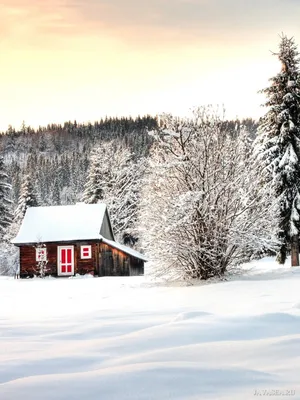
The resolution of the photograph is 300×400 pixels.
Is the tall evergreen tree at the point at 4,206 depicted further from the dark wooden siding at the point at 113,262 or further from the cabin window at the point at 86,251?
the dark wooden siding at the point at 113,262

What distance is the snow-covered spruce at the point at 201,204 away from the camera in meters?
17.6

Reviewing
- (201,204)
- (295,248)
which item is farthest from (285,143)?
(201,204)

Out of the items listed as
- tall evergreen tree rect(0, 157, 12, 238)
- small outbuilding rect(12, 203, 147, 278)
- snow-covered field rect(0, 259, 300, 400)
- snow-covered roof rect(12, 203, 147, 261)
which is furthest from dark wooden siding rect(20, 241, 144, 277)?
snow-covered field rect(0, 259, 300, 400)

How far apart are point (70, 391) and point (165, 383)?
767mm

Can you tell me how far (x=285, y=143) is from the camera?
1051 inches

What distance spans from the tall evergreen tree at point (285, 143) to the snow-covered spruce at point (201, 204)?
23.4 feet

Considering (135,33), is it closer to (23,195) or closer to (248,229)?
(248,229)

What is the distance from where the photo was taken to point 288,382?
171 inches

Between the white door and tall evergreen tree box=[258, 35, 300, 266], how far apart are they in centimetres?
1363

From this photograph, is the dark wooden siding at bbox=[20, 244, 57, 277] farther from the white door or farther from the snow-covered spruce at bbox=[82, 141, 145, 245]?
the snow-covered spruce at bbox=[82, 141, 145, 245]

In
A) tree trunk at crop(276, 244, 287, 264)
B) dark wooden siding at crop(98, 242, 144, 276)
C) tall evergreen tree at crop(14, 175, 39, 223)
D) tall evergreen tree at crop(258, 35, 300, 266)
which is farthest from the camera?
tall evergreen tree at crop(14, 175, 39, 223)

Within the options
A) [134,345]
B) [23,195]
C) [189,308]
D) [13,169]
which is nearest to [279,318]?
[134,345]

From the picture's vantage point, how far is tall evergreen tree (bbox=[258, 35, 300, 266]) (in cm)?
2584

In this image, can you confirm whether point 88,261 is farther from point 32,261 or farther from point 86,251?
point 32,261
